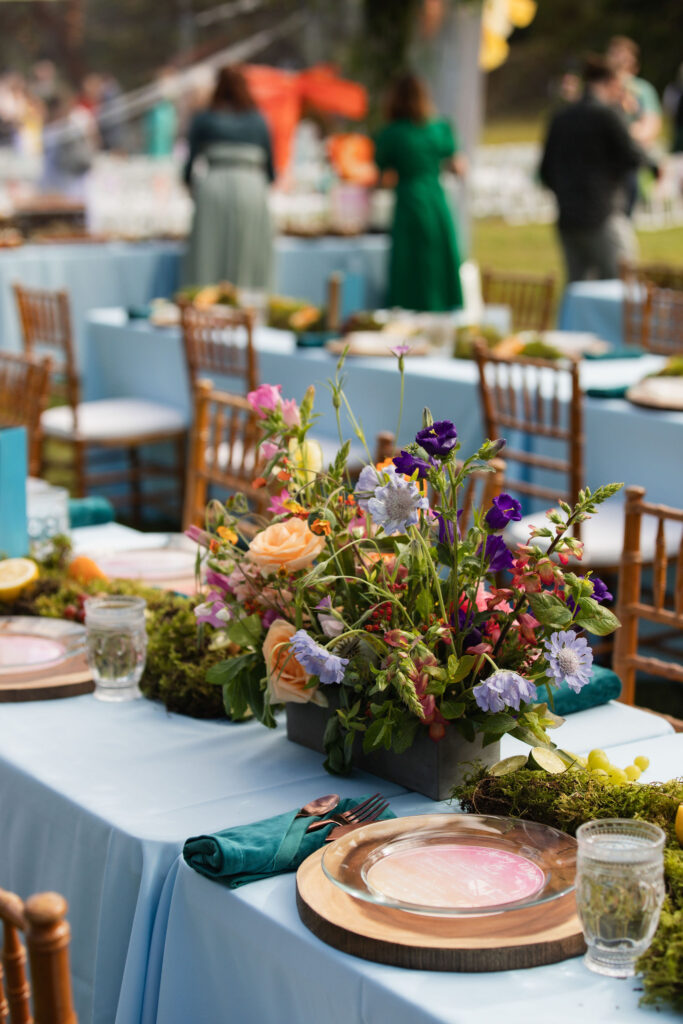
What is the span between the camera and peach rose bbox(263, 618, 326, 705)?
4.89 ft

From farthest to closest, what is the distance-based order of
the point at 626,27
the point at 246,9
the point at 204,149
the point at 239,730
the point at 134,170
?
the point at 626,27
the point at 246,9
the point at 134,170
the point at 204,149
the point at 239,730

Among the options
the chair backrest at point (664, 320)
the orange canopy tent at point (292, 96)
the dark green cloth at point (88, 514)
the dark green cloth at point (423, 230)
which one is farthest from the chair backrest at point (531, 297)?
the orange canopy tent at point (292, 96)

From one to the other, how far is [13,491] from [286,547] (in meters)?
0.80

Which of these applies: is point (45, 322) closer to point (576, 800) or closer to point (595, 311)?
point (595, 311)

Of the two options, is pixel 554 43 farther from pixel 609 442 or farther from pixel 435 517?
pixel 435 517

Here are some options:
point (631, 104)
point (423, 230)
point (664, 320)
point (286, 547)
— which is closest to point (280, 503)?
point (286, 547)

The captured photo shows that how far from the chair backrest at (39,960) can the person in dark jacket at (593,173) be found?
567 centimetres

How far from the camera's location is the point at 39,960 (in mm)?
913

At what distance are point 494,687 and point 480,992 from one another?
1.00ft

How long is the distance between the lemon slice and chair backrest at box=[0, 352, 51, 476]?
1.06 meters

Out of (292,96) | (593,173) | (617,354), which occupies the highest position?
Answer: (292,96)

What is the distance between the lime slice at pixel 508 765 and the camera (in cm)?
140

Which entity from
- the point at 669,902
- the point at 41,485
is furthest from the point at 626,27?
the point at 669,902

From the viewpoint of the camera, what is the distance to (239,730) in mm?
1667
